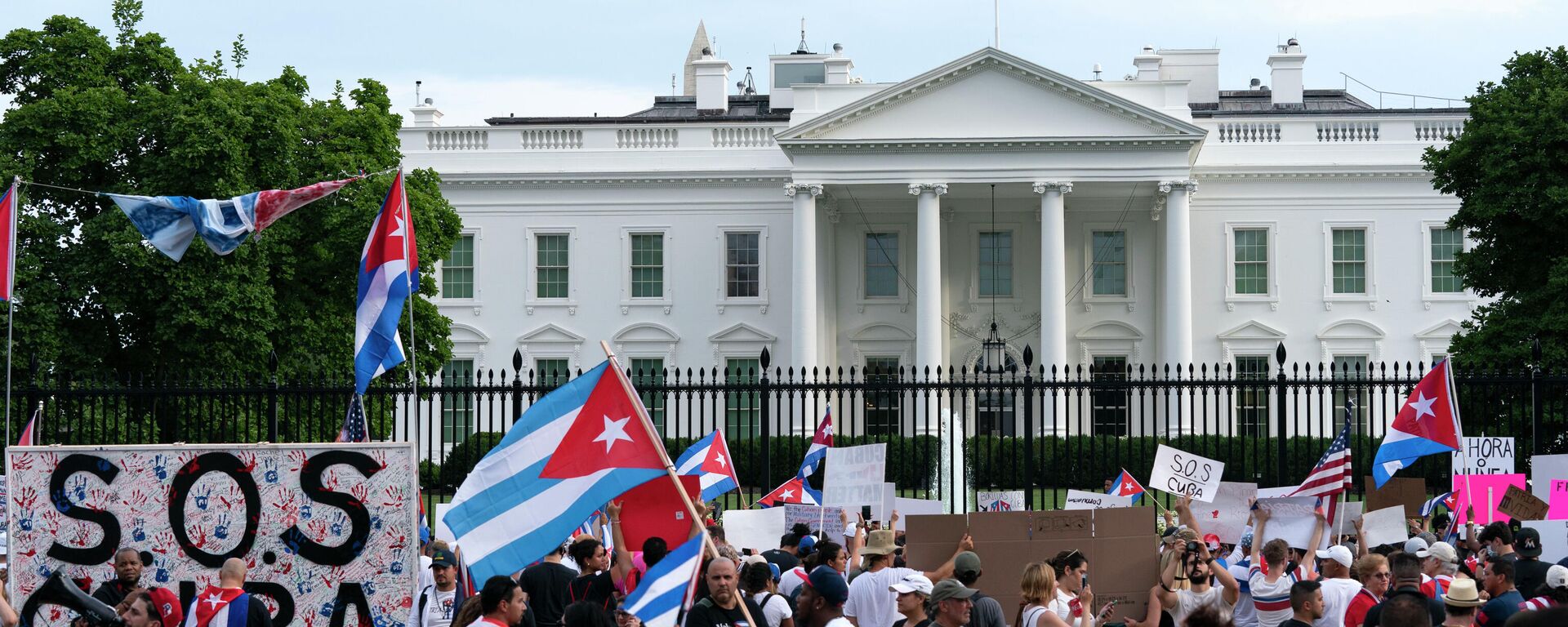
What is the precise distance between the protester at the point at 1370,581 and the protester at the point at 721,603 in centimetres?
324

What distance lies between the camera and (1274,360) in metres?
41.3

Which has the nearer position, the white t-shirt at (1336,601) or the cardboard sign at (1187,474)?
the white t-shirt at (1336,601)

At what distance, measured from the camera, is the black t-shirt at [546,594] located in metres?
9.72

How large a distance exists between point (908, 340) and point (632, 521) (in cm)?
3238

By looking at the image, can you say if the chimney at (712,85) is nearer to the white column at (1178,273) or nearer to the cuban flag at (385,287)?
the white column at (1178,273)

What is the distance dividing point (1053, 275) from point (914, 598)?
30.9m

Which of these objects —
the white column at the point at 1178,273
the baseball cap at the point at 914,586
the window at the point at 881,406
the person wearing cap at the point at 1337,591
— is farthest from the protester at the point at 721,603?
the white column at the point at 1178,273

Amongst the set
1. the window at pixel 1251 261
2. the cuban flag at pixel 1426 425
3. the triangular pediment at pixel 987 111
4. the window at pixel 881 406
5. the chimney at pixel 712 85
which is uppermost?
the chimney at pixel 712 85

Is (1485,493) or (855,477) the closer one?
(1485,493)

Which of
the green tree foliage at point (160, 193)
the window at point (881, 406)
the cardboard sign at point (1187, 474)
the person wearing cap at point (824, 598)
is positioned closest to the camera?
the person wearing cap at point (824, 598)

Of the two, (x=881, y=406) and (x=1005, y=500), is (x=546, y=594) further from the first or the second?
(x=881, y=406)

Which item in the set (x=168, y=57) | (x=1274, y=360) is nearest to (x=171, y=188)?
(x=168, y=57)

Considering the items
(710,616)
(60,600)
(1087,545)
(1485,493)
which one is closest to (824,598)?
(710,616)

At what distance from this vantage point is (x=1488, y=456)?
15312mm
